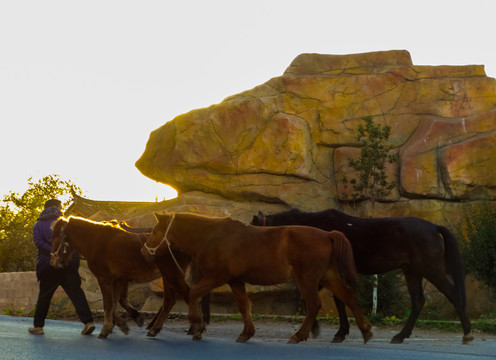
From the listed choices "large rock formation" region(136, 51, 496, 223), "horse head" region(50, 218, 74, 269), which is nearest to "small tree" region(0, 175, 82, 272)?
"large rock formation" region(136, 51, 496, 223)

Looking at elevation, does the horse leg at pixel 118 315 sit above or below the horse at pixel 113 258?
below

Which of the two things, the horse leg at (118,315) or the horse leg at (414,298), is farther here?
the horse leg at (118,315)

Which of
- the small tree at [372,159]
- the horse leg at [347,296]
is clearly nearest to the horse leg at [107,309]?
the horse leg at [347,296]

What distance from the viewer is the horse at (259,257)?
35.5ft

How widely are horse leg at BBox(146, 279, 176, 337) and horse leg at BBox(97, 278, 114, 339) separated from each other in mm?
674

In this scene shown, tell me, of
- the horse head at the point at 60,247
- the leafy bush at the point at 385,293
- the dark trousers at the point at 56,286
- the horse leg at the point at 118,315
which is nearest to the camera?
the horse leg at the point at 118,315

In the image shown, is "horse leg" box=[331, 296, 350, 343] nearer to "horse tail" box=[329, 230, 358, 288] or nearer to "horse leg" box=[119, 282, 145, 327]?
"horse tail" box=[329, 230, 358, 288]

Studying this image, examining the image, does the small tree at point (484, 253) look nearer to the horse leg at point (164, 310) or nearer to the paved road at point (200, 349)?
the paved road at point (200, 349)

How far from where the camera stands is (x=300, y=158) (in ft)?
86.8

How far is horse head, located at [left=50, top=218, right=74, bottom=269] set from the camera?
→ 40.1ft

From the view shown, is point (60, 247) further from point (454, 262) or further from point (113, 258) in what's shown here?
point (454, 262)

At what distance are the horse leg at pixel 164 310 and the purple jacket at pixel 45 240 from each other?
1.57m

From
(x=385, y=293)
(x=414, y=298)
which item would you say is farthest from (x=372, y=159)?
(x=414, y=298)

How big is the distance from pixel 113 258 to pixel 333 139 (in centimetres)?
1623
